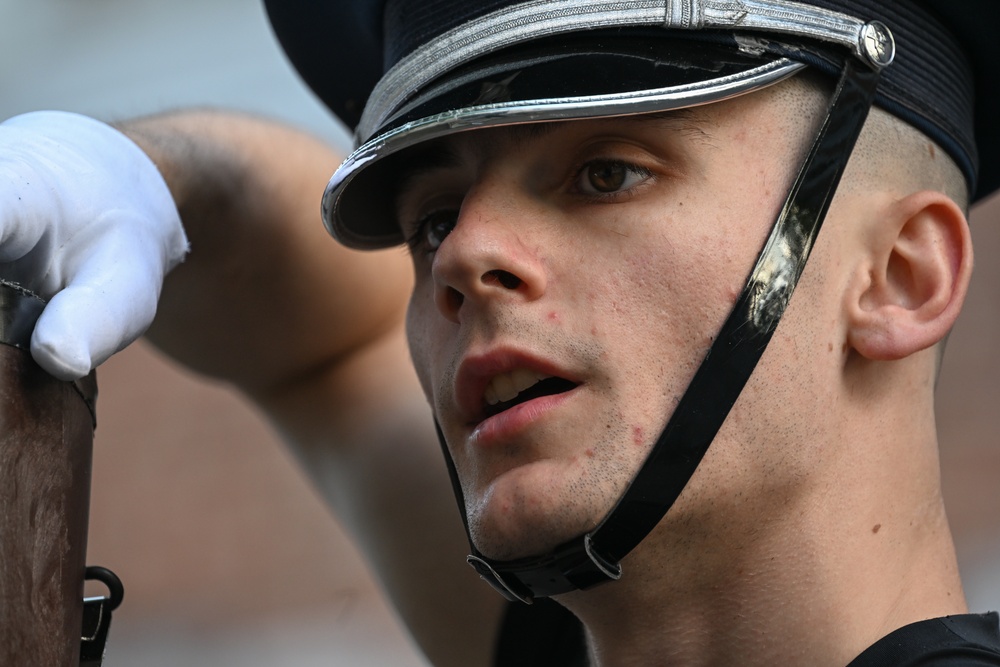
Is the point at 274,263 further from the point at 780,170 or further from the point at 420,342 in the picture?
the point at 780,170

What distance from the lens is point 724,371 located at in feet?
4.70

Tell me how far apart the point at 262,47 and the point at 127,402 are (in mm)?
3478

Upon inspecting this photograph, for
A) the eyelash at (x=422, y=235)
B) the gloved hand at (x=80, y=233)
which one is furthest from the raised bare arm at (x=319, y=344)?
the eyelash at (x=422, y=235)

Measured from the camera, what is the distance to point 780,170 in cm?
149

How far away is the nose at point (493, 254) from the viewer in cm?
144

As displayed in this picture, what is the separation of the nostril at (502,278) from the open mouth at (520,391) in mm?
120

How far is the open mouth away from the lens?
4.88 ft

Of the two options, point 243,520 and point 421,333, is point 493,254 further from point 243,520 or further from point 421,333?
point 243,520

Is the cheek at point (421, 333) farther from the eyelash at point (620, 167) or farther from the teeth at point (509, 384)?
the eyelash at point (620, 167)

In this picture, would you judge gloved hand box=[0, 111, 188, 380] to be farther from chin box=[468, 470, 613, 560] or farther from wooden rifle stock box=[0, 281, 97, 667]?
chin box=[468, 470, 613, 560]

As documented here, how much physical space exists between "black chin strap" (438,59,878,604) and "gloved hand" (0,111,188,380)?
0.57 metres

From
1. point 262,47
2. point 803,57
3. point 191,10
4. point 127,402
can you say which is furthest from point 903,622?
point 191,10

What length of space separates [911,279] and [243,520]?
4.77 metres

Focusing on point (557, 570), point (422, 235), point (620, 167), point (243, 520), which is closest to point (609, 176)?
point (620, 167)
